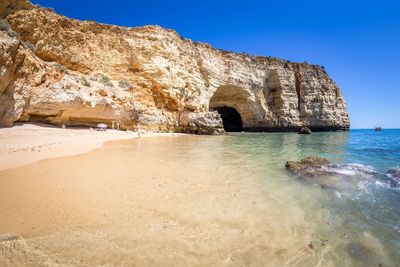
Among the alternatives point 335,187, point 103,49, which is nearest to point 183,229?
point 335,187

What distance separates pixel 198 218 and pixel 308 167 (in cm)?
462

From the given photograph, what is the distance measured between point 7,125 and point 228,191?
12556 mm

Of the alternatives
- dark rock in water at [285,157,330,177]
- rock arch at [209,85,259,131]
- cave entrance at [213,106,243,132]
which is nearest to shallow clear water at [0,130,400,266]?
dark rock in water at [285,157,330,177]

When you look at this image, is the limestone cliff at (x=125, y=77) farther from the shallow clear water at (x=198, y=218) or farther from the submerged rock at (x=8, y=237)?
the submerged rock at (x=8, y=237)

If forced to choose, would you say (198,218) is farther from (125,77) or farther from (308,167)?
(125,77)

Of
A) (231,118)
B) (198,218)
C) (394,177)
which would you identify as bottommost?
(198,218)

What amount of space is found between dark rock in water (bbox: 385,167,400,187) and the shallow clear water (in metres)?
0.16

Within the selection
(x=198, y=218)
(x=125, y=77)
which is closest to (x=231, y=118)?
(x=125, y=77)

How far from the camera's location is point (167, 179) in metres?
5.23

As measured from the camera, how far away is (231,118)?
44.2 m

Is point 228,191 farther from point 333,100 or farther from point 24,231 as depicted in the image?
point 333,100

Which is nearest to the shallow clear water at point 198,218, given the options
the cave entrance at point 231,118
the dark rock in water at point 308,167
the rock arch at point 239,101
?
the dark rock in water at point 308,167

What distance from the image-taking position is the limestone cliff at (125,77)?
13812 millimetres

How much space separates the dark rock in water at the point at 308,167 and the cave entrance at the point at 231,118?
35.5 m
